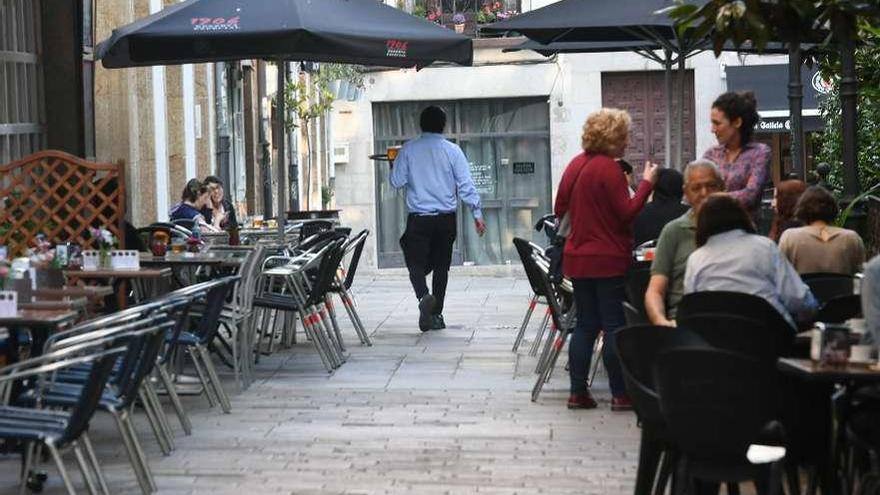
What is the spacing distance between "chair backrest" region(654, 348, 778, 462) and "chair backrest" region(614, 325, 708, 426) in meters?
0.30

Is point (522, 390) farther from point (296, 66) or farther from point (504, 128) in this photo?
point (504, 128)

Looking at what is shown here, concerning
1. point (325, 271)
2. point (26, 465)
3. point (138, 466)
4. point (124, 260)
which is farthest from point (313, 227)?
point (26, 465)

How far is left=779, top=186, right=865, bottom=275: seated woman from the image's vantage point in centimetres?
1007

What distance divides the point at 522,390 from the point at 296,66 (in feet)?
57.4

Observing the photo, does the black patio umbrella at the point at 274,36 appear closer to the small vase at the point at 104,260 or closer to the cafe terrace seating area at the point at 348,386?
the cafe terrace seating area at the point at 348,386

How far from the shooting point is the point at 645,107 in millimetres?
32344

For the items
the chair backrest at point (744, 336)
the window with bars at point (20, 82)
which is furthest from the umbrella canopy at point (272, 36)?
the chair backrest at point (744, 336)

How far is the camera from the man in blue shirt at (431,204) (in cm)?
1633

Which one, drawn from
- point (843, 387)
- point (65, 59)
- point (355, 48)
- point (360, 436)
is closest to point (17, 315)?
point (360, 436)

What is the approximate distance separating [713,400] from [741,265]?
1.45 meters

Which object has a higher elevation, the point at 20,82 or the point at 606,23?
the point at 606,23

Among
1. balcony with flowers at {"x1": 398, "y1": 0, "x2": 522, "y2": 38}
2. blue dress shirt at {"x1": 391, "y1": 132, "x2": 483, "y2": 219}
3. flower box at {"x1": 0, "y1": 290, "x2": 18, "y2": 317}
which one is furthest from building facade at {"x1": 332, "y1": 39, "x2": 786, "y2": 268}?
flower box at {"x1": 0, "y1": 290, "x2": 18, "y2": 317}

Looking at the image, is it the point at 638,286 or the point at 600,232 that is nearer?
the point at 638,286

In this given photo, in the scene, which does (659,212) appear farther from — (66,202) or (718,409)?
(718,409)
